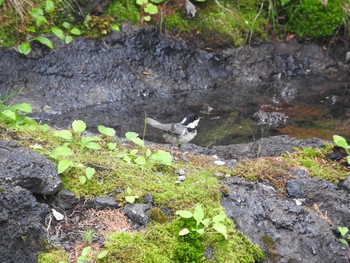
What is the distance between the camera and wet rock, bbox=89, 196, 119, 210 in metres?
4.20

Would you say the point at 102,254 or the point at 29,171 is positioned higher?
the point at 29,171

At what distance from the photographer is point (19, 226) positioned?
372 centimetres

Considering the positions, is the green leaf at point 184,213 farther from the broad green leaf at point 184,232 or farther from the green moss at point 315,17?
the green moss at point 315,17

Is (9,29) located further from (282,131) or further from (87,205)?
(87,205)

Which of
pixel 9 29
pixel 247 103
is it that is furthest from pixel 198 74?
pixel 9 29

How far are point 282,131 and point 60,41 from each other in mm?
Answer: 4184

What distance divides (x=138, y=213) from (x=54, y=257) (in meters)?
0.72

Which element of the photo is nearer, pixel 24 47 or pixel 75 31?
pixel 24 47

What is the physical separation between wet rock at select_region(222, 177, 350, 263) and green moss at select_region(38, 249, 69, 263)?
1.35 metres

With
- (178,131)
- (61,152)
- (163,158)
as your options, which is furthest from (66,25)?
(61,152)

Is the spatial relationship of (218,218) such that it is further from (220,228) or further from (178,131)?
(178,131)

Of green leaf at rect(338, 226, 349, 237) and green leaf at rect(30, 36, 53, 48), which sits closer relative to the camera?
green leaf at rect(338, 226, 349, 237)

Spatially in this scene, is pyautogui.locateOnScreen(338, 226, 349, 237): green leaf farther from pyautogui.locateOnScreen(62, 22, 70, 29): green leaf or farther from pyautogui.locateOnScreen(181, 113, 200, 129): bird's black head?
pyautogui.locateOnScreen(62, 22, 70, 29): green leaf

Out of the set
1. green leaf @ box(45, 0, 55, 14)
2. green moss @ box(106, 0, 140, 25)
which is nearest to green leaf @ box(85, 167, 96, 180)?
green leaf @ box(45, 0, 55, 14)
